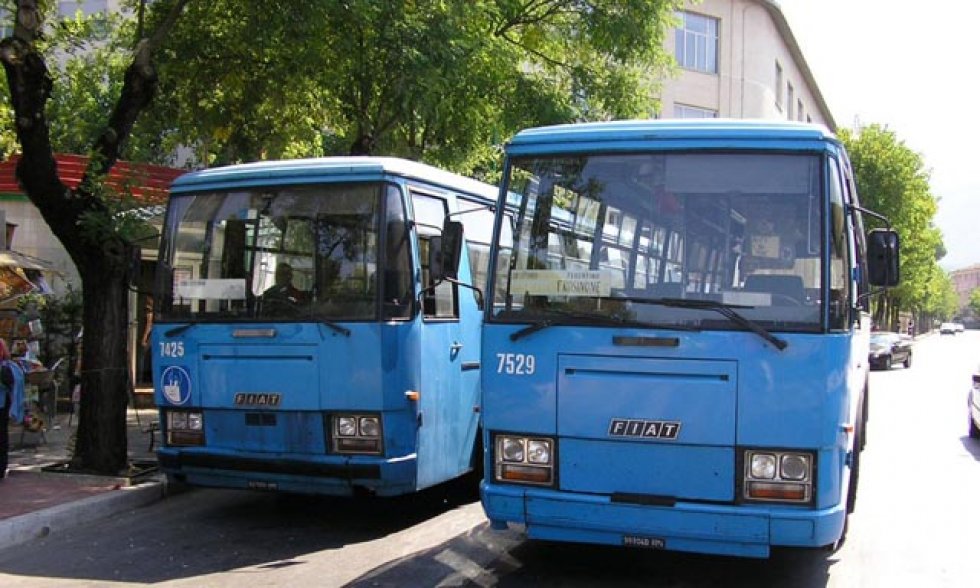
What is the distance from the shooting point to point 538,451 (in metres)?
4.93

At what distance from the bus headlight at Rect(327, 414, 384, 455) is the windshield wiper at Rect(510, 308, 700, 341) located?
182 cm

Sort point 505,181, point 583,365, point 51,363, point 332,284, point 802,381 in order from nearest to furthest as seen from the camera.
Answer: point 802,381 < point 583,365 < point 505,181 < point 332,284 < point 51,363

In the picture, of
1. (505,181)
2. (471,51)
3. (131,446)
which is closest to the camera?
(505,181)

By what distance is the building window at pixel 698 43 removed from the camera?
35688mm

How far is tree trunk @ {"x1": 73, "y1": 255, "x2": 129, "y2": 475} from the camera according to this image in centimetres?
831

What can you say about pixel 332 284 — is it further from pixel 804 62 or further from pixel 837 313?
pixel 804 62

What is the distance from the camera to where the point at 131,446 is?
34.2 ft

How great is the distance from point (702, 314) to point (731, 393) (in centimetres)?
46

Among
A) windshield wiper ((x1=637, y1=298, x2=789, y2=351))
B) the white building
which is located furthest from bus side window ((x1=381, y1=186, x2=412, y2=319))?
the white building

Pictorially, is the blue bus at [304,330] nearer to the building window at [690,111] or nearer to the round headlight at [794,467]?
the round headlight at [794,467]

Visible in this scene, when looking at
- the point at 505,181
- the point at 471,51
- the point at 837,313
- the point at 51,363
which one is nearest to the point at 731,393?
the point at 837,313

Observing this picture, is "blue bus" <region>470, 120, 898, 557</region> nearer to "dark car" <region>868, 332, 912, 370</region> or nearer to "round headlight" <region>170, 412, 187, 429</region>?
"round headlight" <region>170, 412, 187, 429</region>

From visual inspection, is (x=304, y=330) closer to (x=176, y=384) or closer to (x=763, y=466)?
(x=176, y=384)

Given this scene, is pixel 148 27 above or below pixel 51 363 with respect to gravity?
above
